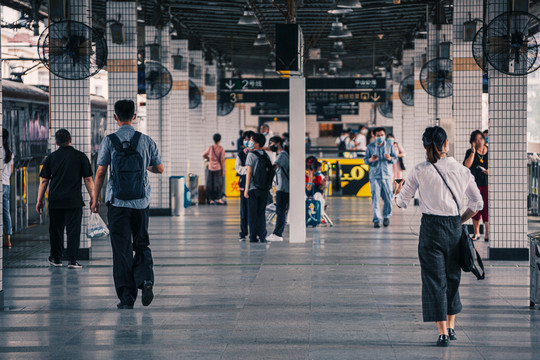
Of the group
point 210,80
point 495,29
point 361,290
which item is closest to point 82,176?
point 361,290

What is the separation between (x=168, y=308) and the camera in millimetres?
7234

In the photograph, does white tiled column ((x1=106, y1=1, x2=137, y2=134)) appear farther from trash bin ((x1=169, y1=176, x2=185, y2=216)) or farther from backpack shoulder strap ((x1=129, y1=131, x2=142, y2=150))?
backpack shoulder strap ((x1=129, y1=131, x2=142, y2=150))

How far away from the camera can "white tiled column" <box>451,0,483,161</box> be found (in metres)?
13.7

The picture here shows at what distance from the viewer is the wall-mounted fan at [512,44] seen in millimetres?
9711

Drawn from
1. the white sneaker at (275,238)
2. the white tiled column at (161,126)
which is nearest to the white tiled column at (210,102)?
the white tiled column at (161,126)

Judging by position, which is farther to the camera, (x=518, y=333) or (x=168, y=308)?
(x=168, y=308)

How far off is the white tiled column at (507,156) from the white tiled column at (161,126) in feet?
27.3

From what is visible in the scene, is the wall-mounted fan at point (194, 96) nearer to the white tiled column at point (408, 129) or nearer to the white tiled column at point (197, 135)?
the white tiled column at point (197, 135)

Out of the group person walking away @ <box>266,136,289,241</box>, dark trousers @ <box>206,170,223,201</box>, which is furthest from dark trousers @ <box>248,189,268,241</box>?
dark trousers @ <box>206,170,223,201</box>

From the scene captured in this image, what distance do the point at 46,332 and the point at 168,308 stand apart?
1.20m

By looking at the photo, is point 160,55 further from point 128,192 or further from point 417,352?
point 417,352

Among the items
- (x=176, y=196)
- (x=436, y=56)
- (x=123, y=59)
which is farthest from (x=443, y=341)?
(x=436, y=56)

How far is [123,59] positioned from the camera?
1500 centimetres

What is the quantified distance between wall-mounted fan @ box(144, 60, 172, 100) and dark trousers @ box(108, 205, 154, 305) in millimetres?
9277
